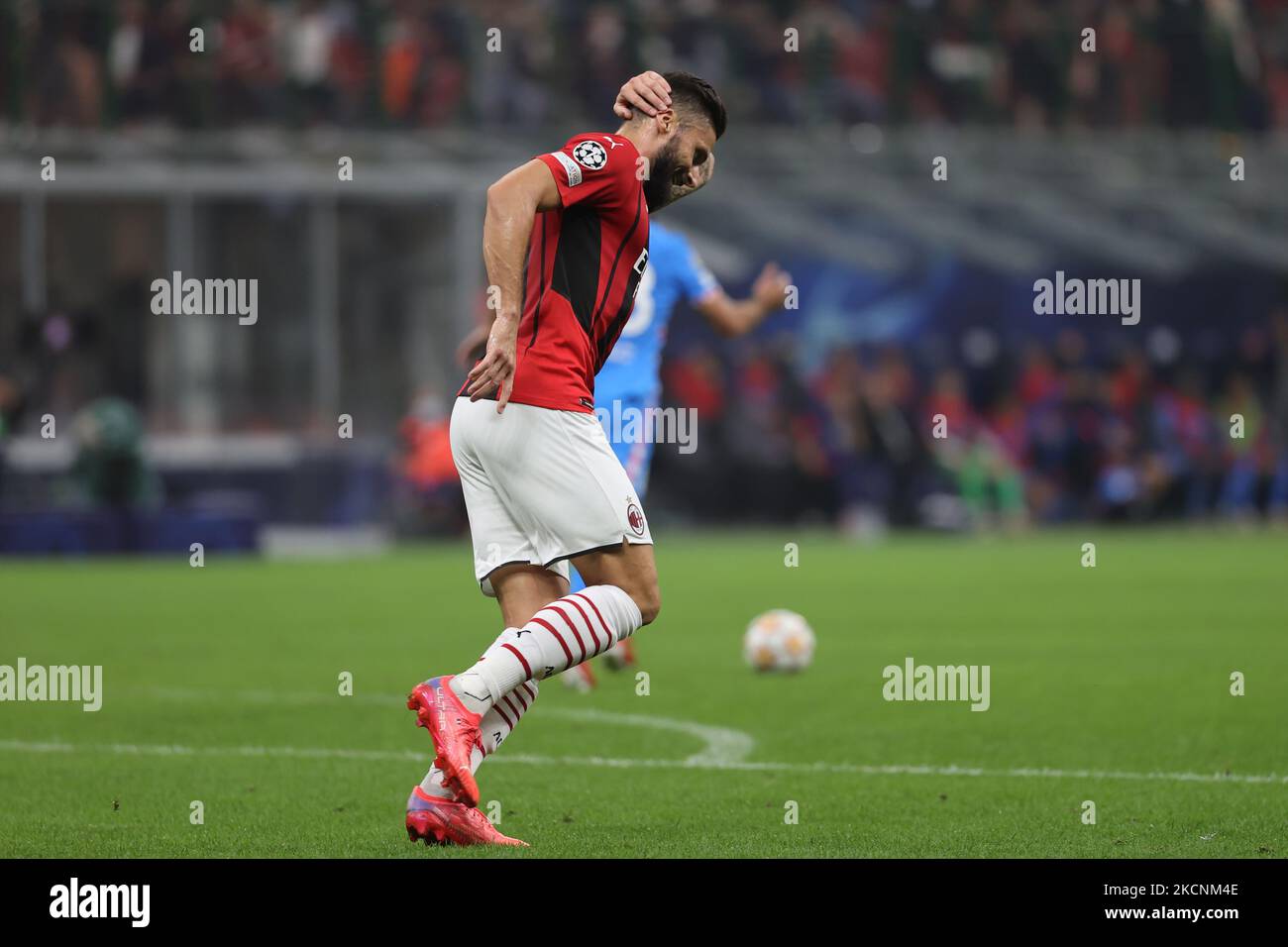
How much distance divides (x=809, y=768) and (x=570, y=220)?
8.34ft

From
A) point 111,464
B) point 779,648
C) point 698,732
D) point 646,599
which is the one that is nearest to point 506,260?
point 646,599

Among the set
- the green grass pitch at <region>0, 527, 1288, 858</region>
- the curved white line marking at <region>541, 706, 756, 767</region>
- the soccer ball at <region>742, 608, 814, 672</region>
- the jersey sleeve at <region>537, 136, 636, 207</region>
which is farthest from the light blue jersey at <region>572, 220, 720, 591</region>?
the jersey sleeve at <region>537, 136, 636, 207</region>

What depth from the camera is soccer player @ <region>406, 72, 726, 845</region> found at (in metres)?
5.39

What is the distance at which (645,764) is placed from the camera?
24.3ft

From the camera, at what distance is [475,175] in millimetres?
26359

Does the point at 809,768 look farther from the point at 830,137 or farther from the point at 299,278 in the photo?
the point at 830,137

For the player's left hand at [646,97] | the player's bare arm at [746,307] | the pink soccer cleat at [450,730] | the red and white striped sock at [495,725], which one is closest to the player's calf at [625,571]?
the red and white striped sock at [495,725]

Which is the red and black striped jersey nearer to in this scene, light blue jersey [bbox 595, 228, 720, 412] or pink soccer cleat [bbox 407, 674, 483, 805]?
pink soccer cleat [bbox 407, 674, 483, 805]

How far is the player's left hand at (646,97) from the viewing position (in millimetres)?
5746

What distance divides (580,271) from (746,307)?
162 inches

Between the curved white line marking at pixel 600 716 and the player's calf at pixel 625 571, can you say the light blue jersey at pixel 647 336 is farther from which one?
the player's calf at pixel 625 571

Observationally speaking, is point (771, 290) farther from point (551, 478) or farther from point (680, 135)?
point (551, 478)

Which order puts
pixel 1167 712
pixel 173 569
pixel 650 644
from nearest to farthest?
1. pixel 1167 712
2. pixel 650 644
3. pixel 173 569
